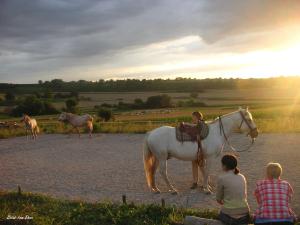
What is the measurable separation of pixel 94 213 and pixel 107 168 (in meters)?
5.57

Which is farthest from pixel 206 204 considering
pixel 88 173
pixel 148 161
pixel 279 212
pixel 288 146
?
pixel 288 146

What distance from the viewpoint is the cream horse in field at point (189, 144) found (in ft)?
31.0

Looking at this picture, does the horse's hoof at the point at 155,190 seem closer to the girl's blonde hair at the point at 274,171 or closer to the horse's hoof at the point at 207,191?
the horse's hoof at the point at 207,191

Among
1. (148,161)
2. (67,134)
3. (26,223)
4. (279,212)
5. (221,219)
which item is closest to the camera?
(279,212)

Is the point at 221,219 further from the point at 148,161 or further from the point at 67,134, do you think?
the point at 67,134

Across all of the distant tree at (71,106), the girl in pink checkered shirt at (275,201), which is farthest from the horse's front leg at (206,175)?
the distant tree at (71,106)

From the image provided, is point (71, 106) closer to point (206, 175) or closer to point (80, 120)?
point (80, 120)

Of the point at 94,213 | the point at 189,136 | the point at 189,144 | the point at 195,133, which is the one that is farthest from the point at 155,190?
the point at 94,213

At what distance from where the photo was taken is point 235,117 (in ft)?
32.0

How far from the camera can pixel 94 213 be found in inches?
304

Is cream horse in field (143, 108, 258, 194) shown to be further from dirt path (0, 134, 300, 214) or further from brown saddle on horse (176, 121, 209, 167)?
dirt path (0, 134, 300, 214)

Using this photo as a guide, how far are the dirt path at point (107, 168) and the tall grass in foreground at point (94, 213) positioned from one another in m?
1.07

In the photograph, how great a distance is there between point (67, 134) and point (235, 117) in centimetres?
1542

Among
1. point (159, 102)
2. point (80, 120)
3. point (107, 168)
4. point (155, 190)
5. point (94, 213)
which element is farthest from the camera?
point (159, 102)
